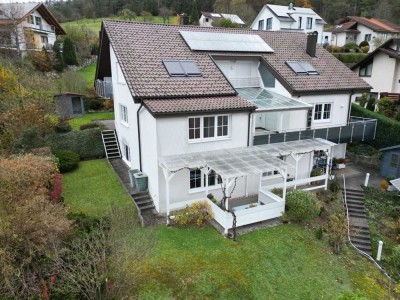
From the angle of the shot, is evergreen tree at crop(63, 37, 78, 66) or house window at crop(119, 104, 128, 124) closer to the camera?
house window at crop(119, 104, 128, 124)

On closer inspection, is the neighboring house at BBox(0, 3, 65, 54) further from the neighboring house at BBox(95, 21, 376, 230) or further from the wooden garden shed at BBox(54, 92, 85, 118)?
the neighboring house at BBox(95, 21, 376, 230)

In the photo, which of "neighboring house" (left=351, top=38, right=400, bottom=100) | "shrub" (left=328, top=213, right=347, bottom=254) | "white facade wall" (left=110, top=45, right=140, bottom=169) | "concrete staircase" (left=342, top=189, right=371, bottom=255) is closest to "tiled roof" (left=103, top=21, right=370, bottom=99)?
"white facade wall" (left=110, top=45, right=140, bottom=169)

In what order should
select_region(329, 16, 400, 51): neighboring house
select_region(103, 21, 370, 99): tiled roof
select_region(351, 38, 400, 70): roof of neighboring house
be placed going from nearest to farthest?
select_region(103, 21, 370, 99): tiled roof
select_region(351, 38, 400, 70): roof of neighboring house
select_region(329, 16, 400, 51): neighboring house

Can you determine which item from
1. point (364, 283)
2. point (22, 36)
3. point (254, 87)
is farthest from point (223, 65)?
point (22, 36)

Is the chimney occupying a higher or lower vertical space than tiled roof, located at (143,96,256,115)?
higher

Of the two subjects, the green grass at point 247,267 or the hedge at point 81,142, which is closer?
the green grass at point 247,267

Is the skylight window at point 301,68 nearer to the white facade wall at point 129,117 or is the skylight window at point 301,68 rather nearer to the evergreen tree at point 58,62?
the white facade wall at point 129,117

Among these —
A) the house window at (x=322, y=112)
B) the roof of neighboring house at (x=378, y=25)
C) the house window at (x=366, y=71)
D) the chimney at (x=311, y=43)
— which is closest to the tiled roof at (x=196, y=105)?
the house window at (x=322, y=112)
